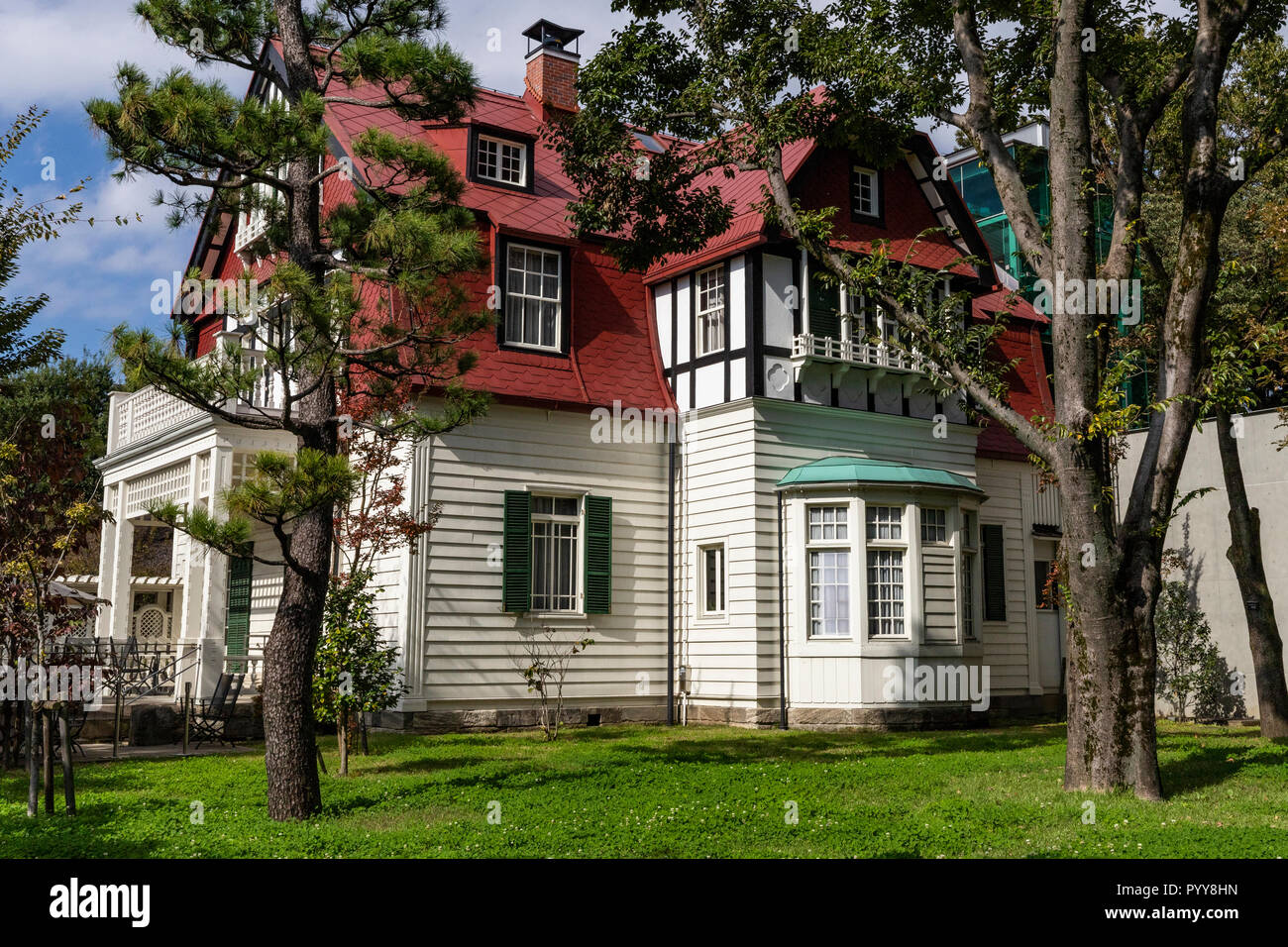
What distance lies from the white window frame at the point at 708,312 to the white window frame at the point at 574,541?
3.22 m

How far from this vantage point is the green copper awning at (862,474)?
16.9 meters

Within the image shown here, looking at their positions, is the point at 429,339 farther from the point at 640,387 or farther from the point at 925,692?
the point at 925,692

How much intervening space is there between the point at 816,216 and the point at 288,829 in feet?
25.9

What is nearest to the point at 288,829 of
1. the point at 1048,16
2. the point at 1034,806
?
the point at 1034,806

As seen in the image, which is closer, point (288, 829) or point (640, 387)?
point (288, 829)

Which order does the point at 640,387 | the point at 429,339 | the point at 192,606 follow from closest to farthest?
the point at 429,339 → the point at 192,606 → the point at 640,387

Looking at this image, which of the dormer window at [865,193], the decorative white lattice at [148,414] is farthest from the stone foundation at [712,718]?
the dormer window at [865,193]

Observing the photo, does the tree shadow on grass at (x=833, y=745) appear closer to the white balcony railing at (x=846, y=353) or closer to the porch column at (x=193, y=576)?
the white balcony railing at (x=846, y=353)

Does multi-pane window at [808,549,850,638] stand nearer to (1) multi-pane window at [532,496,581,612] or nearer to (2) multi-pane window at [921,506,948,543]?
(2) multi-pane window at [921,506,948,543]

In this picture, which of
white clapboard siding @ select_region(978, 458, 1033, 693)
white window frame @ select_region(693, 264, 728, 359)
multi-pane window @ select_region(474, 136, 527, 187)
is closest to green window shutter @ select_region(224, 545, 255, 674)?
multi-pane window @ select_region(474, 136, 527, 187)

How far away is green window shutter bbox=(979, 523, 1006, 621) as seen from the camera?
66.1ft

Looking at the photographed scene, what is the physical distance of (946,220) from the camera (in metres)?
20.2

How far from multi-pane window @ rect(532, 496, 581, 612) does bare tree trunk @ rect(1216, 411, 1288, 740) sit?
9.28m

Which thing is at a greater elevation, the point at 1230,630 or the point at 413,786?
the point at 1230,630
